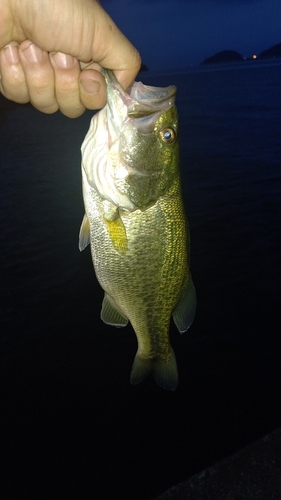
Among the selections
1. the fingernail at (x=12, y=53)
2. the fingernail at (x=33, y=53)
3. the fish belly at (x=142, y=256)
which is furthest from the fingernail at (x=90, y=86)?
the fish belly at (x=142, y=256)

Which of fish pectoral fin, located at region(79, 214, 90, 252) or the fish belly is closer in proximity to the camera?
the fish belly

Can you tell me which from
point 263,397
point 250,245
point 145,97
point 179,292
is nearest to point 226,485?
point 179,292

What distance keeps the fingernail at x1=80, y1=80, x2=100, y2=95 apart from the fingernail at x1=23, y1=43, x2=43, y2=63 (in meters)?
0.29

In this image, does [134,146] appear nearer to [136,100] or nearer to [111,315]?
[136,100]

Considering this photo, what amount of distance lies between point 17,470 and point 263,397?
3803 mm

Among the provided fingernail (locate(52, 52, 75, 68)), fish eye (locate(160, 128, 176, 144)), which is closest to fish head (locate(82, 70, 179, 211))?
fish eye (locate(160, 128, 176, 144))

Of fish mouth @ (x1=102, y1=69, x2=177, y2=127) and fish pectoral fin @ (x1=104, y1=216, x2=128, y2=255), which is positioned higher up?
fish mouth @ (x1=102, y1=69, x2=177, y2=127)

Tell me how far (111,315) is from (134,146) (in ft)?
3.98

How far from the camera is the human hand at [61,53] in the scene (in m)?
2.15

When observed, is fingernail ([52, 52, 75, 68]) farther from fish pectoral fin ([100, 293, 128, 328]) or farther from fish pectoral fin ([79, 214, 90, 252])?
fish pectoral fin ([100, 293, 128, 328])

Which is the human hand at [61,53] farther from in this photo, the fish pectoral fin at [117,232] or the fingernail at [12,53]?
the fish pectoral fin at [117,232]

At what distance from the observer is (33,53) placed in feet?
8.05

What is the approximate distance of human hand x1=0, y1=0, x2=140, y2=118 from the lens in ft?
7.06

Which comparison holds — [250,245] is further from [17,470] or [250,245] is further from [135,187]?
[135,187]
